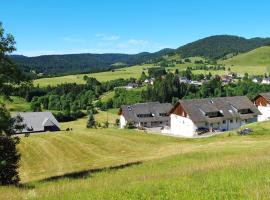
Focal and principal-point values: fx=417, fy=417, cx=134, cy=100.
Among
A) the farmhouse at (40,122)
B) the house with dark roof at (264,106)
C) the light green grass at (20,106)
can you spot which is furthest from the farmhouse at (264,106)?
the light green grass at (20,106)

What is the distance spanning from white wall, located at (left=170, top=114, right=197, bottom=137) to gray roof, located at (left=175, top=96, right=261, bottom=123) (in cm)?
217

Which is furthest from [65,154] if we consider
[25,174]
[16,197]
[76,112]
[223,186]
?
[76,112]

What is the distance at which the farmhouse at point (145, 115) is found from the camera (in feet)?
384

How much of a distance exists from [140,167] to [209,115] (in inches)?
2697

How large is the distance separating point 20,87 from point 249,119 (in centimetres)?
8097

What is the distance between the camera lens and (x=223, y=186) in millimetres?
13141

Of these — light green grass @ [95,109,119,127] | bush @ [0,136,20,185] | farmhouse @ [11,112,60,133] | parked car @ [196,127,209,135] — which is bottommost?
light green grass @ [95,109,119,127]

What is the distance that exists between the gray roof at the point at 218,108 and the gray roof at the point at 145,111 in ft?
74.4

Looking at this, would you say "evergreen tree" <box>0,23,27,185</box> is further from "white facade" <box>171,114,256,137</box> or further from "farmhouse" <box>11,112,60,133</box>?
"farmhouse" <box>11,112,60,133</box>

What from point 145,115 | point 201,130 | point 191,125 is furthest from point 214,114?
point 145,115

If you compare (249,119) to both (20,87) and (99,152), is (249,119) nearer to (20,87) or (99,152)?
(99,152)

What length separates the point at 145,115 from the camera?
119 m

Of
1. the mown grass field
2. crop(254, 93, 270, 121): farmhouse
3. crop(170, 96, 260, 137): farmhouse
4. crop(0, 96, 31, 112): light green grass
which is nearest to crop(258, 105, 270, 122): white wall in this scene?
crop(254, 93, 270, 121): farmhouse

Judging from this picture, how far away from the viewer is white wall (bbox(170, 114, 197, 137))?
9346cm
